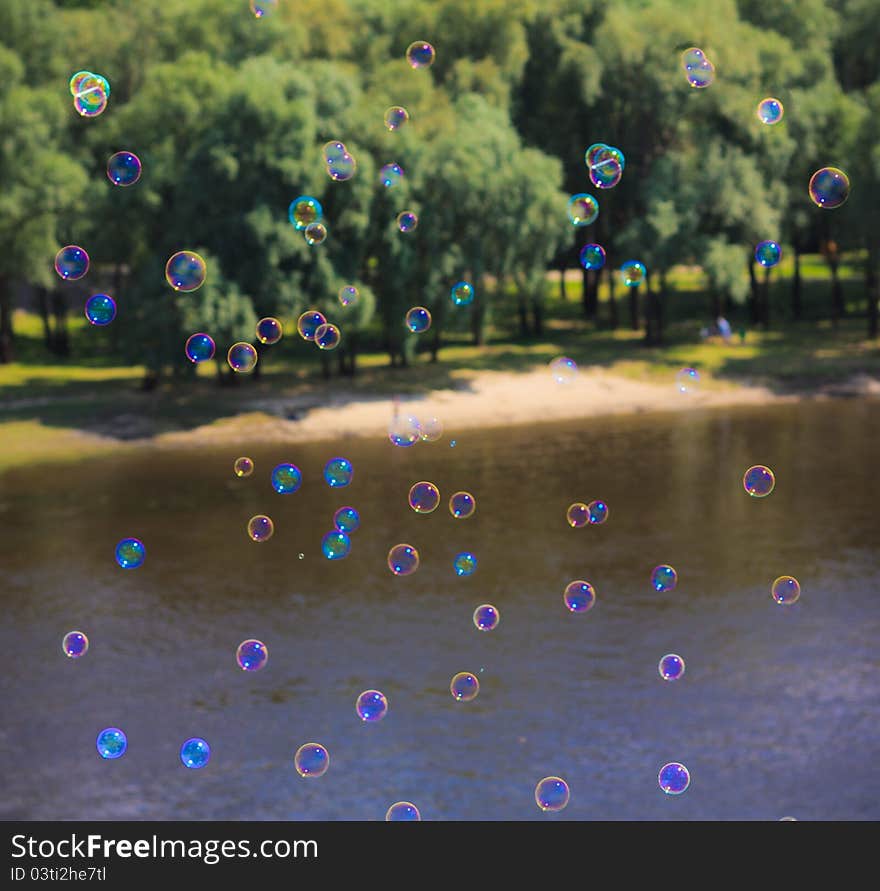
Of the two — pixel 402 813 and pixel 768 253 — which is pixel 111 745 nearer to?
pixel 402 813

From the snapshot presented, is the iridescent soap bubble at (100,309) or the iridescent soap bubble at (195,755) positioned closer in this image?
the iridescent soap bubble at (195,755)

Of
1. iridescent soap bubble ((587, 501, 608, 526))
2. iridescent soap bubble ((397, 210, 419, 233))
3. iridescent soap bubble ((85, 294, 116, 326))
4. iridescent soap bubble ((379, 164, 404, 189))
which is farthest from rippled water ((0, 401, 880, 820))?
iridescent soap bubble ((379, 164, 404, 189))

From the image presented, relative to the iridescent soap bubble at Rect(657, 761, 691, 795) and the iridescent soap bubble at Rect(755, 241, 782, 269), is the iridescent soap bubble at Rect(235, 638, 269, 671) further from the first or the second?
the iridescent soap bubble at Rect(755, 241, 782, 269)

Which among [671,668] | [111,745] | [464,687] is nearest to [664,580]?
[671,668]

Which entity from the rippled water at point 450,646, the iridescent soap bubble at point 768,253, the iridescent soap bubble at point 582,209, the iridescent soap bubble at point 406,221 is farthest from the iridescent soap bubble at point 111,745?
the iridescent soap bubble at point 406,221

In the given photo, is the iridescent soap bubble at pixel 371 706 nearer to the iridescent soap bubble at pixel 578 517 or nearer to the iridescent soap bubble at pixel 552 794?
the iridescent soap bubble at pixel 552 794

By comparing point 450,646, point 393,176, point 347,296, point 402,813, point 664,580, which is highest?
point 393,176
